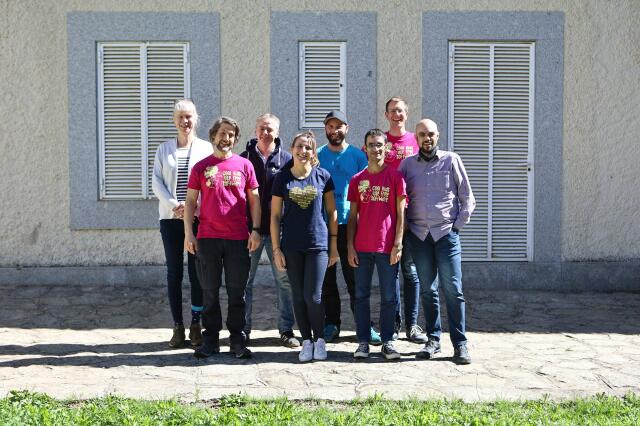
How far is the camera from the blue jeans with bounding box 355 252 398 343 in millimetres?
6168

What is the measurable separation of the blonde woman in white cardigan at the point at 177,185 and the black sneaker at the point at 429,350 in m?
1.75

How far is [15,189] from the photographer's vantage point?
9.23 m

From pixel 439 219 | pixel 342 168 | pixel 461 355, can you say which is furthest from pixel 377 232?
pixel 461 355

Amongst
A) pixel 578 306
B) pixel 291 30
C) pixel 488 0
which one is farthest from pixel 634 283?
pixel 291 30

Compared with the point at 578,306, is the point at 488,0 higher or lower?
higher

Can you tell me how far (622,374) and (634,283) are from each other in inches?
157

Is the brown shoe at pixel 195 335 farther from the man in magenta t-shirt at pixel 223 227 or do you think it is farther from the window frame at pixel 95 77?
the window frame at pixel 95 77

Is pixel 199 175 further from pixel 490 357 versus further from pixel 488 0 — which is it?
pixel 488 0

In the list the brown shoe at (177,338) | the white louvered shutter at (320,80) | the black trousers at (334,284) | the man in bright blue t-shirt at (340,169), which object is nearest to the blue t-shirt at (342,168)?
the man in bright blue t-shirt at (340,169)

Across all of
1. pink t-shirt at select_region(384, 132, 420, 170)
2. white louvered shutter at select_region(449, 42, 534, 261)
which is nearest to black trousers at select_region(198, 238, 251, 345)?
pink t-shirt at select_region(384, 132, 420, 170)

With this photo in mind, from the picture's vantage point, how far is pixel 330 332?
6.76 metres

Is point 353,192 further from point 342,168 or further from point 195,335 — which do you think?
point 195,335

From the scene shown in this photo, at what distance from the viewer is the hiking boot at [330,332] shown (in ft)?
22.1

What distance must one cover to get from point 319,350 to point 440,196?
1417mm
